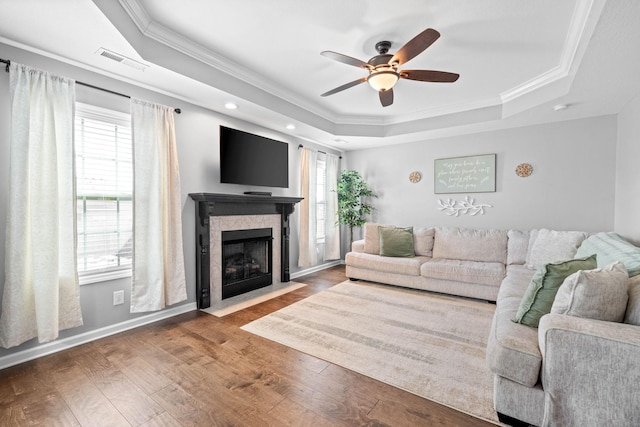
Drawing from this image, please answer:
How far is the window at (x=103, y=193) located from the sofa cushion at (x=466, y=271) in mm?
3622

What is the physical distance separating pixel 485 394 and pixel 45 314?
3268 mm

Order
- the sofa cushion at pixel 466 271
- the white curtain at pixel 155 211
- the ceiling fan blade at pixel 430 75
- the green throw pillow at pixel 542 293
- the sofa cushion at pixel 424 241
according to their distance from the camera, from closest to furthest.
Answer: the green throw pillow at pixel 542 293 < the ceiling fan blade at pixel 430 75 < the white curtain at pixel 155 211 < the sofa cushion at pixel 466 271 < the sofa cushion at pixel 424 241

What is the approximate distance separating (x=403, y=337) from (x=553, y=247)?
218 centimetres

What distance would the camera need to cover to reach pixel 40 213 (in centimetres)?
229

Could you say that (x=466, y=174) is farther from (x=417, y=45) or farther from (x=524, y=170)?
(x=417, y=45)

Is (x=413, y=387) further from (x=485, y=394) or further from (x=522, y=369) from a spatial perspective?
(x=522, y=369)

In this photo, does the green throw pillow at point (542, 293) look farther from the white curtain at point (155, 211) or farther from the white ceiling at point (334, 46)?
the white curtain at point (155, 211)

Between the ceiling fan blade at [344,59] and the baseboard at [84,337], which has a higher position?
the ceiling fan blade at [344,59]

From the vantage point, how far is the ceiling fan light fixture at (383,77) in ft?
8.44

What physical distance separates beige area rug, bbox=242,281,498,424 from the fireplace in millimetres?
880

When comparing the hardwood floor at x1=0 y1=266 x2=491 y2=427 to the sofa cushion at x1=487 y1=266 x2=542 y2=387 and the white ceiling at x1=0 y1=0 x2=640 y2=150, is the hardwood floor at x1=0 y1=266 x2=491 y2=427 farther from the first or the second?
the white ceiling at x1=0 y1=0 x2=640 y2=150

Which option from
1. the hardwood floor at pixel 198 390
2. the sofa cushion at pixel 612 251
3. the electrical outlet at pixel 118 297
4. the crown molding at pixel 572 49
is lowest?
the hardwood floor at pixel 198 390

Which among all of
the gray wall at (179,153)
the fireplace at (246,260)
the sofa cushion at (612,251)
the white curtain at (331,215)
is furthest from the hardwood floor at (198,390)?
the white curtain at (331,215)

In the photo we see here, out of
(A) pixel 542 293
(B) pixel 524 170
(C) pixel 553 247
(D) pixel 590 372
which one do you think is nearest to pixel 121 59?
(A) pixel 542 293
